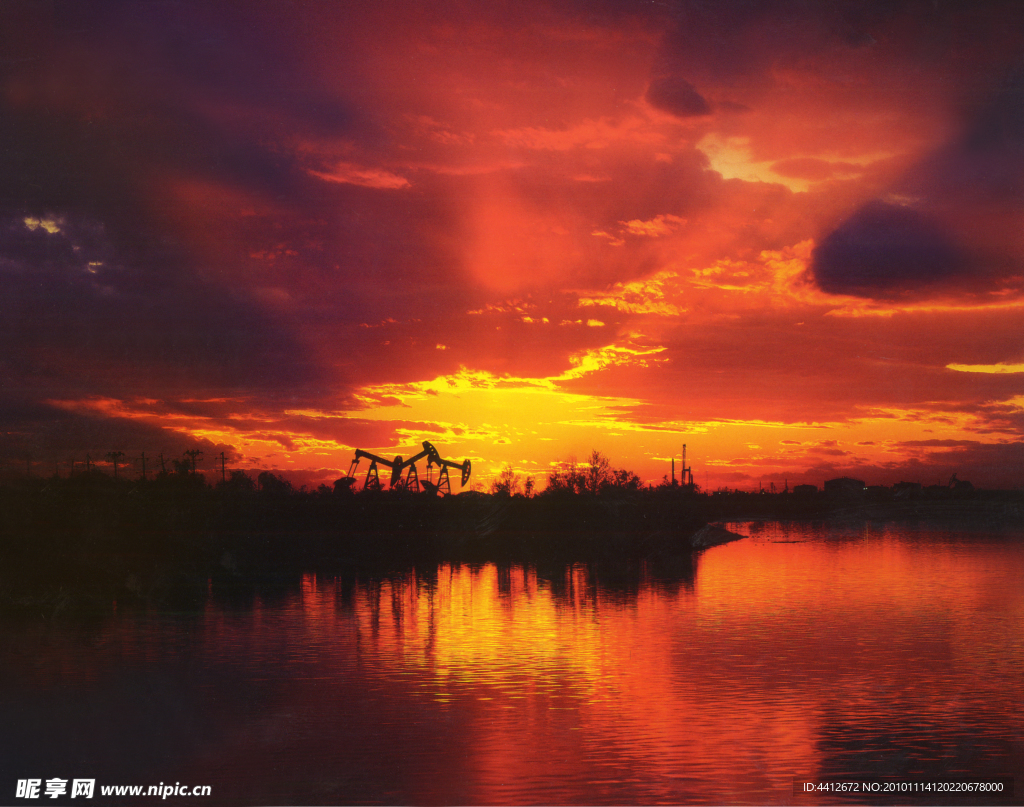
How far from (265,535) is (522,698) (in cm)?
6741

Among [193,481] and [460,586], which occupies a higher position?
[193,481]

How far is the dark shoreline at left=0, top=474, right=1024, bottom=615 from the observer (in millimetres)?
40500

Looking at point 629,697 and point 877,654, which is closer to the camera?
point 629,697

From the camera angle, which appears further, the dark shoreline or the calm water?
the dark shoreline

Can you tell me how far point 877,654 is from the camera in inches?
965

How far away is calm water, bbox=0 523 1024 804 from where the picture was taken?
1461cm

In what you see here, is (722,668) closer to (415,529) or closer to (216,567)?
(216,567)

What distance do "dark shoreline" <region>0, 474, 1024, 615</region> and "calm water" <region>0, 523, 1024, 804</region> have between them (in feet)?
26.5

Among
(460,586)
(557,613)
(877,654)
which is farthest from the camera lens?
(460,586)

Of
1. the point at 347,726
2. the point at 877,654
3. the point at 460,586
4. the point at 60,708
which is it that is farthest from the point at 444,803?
the point at 460,586

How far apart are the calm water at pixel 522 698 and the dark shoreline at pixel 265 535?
8080mm

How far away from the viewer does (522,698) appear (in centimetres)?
1953

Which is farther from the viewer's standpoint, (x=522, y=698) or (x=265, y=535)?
(x=265, y=535)

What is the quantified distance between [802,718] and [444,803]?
8.05 meters
